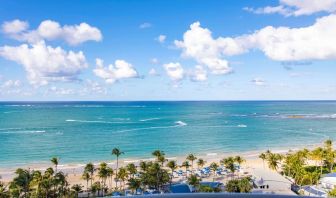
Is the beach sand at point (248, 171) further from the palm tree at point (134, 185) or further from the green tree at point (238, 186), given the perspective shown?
the palm tree at point (134, 185)

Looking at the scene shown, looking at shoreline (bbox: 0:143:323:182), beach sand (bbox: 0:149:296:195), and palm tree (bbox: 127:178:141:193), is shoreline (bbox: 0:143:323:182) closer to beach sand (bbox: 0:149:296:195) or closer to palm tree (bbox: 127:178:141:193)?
beach sand (bbox: 0:149:296:195)

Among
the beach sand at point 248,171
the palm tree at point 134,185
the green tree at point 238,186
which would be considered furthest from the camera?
the beach sand at point 248,171

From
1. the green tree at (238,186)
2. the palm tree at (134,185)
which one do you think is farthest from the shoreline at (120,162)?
the green tree at (238,186)

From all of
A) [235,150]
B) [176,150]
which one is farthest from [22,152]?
[235,150]

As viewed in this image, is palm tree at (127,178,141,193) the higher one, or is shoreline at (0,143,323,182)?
palm tree at (127,178,141,193)

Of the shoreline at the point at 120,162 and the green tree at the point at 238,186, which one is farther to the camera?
the shoreline at the point at 120,162

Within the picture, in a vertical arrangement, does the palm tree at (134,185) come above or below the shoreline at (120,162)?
above

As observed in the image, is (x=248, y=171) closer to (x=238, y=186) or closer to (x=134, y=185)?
(x=238, y=186)

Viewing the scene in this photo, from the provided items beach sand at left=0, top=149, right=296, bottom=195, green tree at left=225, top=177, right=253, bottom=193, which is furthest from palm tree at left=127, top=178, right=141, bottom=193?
beach sand at left=0, top=149, right=296, bottom=195

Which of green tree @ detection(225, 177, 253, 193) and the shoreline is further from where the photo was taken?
the shoreline

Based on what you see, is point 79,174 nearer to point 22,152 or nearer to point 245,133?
point 22,152

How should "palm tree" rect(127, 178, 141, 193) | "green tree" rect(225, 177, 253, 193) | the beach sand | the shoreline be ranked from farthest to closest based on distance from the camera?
the shoreline < the beach sand < "palm tree" rect(127, 178, 141, 193) < "green tree" rect(225, 177, 253, 193)
